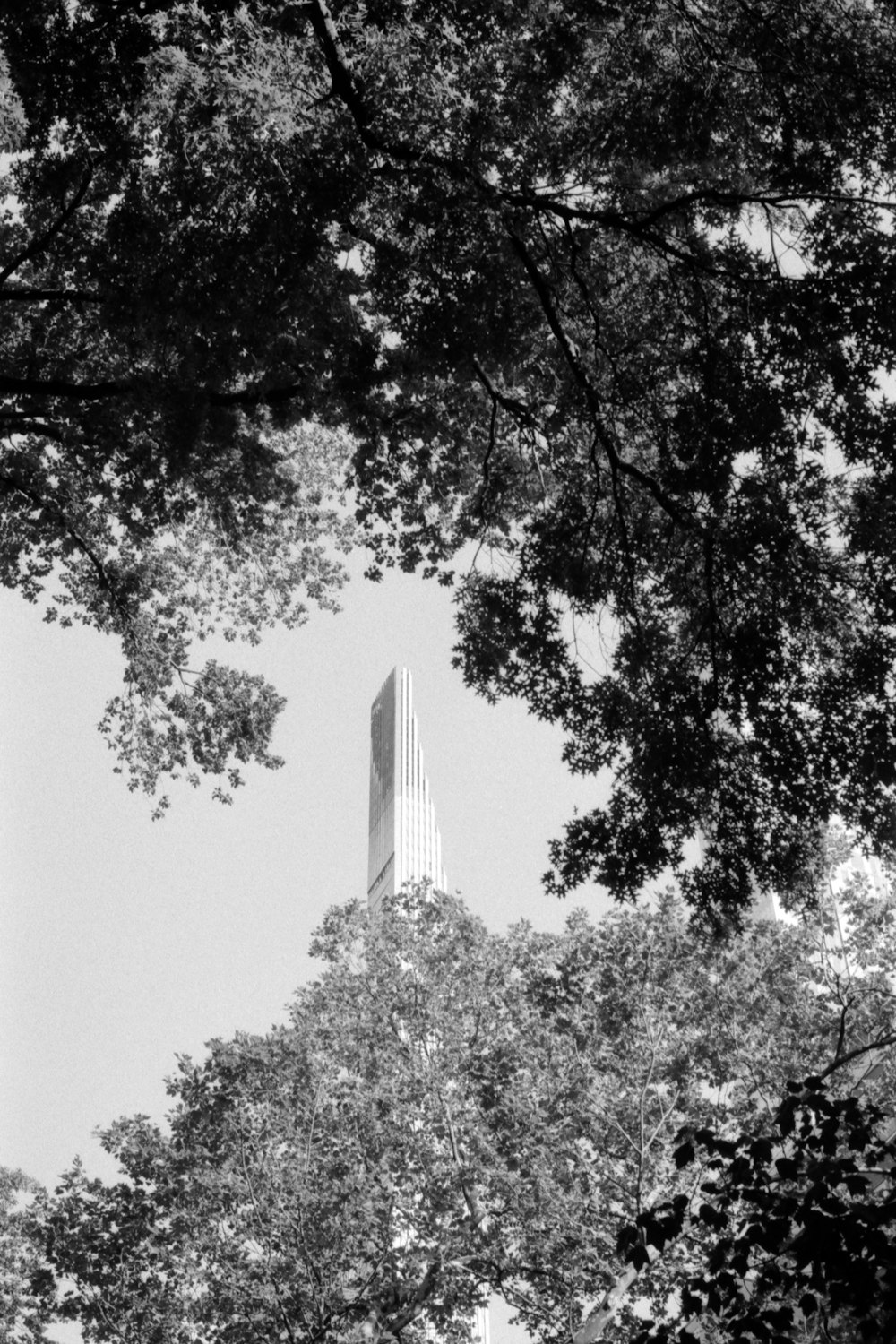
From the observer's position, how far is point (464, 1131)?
1450 centimetres

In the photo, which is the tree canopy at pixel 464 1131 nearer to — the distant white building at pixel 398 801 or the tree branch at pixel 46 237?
the tree branch at pixel 46 237

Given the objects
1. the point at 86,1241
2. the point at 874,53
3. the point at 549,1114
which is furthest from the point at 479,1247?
the point at 874,53

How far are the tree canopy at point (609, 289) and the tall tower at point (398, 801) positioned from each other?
72154mm

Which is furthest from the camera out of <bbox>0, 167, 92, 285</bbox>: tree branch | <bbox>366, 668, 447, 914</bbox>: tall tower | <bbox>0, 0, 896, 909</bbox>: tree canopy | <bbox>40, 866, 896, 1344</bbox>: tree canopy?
<bbox>366, 668, 447, 914</bbox>: tall tower

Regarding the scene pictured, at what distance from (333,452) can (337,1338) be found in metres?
9.91

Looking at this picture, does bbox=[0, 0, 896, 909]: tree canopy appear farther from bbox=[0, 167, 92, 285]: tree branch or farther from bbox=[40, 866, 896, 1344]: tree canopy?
bbox=[40, 866, 896, 1344]: tree canopy

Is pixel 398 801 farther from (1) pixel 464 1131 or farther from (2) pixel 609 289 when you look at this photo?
(2) pixel 609 289

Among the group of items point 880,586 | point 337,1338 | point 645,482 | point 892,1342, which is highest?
point 645,482

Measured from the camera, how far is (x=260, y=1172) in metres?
14.0

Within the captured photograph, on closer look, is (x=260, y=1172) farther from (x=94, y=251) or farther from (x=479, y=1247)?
(x=94, y=251)

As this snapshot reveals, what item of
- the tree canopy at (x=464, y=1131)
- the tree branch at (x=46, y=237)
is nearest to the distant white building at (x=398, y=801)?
the tree canopy at (x=464, y=1131)

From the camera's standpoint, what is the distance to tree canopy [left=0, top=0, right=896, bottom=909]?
6762 millimetres

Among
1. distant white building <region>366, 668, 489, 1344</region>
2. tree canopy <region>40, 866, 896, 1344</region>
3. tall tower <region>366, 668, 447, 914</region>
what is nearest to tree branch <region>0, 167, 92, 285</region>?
tree canopy <region>40, 866, 896, 1344</region>

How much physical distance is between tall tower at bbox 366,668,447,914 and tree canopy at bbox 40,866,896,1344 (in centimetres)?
6339
